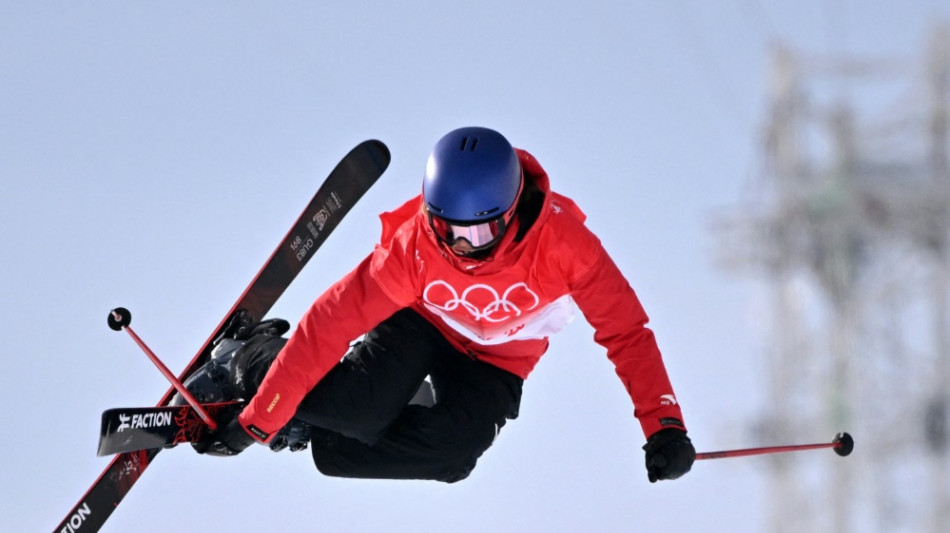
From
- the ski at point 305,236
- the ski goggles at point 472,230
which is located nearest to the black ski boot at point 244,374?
the ski at point 305,236

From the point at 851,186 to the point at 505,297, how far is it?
15.2m

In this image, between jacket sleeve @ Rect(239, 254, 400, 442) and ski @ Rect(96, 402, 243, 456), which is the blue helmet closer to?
jacket sleeve @ Rect(239, 254, 400, 442)

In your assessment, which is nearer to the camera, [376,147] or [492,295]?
[492,295]

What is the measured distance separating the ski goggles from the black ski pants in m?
0.85

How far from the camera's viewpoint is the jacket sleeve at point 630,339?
728 cm

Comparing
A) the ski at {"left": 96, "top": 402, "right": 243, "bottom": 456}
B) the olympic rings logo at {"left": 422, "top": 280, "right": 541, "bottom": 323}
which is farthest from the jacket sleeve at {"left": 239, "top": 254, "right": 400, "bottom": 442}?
the ski at {"left": 96, "top": 402, "right": 243, "bottom": 456}

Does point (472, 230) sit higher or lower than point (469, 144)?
lower

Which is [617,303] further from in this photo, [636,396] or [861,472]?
[861,472]

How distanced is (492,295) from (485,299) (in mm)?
49

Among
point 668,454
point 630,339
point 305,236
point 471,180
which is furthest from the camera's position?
point 305,236

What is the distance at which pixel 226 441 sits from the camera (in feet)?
25.9

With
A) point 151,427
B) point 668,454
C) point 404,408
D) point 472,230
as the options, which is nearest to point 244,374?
point 151,427

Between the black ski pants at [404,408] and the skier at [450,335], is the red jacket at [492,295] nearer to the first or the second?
the skier at [450,335]

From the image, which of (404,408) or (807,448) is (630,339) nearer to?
(807,448)
